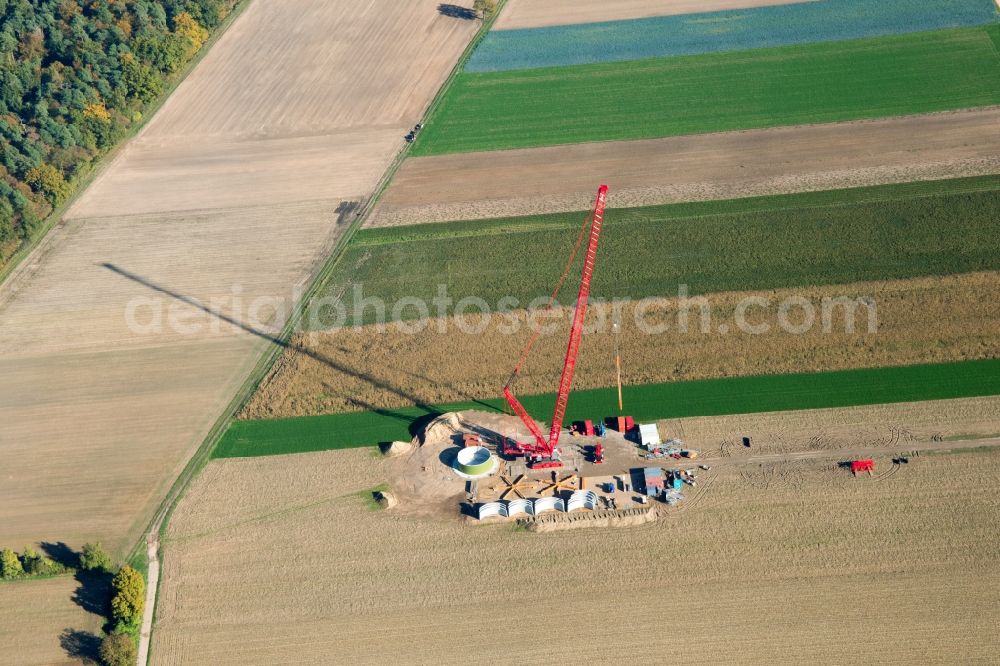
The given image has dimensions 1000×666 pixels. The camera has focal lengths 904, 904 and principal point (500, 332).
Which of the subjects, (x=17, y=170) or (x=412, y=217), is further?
(x=17, y=170)

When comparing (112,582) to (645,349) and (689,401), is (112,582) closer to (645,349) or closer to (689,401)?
(645,349)

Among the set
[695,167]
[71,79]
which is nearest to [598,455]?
[695,167]

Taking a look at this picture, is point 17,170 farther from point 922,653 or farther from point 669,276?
point 922,653

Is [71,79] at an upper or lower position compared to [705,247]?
upper

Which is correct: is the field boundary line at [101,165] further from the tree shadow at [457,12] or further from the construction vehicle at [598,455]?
the construction vehicle at [598,455]

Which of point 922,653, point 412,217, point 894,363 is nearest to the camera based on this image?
point 922,653

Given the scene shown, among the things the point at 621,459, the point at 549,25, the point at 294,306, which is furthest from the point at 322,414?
the point at 549,25

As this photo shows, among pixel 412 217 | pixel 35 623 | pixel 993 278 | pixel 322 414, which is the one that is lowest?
pixel 35 623
